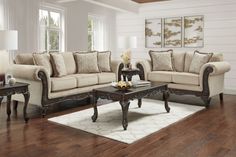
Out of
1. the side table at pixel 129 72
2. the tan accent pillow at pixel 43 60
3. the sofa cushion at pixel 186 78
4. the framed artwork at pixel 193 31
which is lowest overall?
the sofa cushion at pixel 186 78

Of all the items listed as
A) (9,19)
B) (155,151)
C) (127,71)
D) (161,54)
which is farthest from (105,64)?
(155,151)

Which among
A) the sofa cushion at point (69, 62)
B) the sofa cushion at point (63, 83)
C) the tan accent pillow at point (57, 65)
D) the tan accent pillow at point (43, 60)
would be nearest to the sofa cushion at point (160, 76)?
the sofa cushion at point (69, 62)

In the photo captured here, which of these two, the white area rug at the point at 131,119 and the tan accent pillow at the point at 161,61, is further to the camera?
the tan accent pillow at the point at 161,61

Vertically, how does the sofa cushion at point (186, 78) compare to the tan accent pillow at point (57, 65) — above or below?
below

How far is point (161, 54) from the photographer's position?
6191 millimetres

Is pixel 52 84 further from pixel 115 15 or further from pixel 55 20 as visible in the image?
pixel 115 15

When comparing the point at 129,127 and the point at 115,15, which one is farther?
the point at 115,15

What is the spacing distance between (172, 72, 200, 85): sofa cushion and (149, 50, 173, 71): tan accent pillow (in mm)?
605

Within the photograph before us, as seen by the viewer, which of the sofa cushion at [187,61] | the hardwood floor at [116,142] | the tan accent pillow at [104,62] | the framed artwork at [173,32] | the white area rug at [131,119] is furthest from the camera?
the framed artwork at [173,32]

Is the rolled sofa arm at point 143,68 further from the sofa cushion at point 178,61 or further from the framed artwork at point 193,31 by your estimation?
the framed artwork at point 193,31

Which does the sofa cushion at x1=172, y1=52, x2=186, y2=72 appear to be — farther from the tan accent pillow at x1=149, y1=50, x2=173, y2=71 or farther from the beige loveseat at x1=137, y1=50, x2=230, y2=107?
the tan accent pillow at x1=149, y1=50, x2=173, y2=71

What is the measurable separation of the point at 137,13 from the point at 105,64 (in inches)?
115

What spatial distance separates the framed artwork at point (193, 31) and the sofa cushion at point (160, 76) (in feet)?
6.42

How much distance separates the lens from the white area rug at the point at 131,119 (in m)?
3.49
